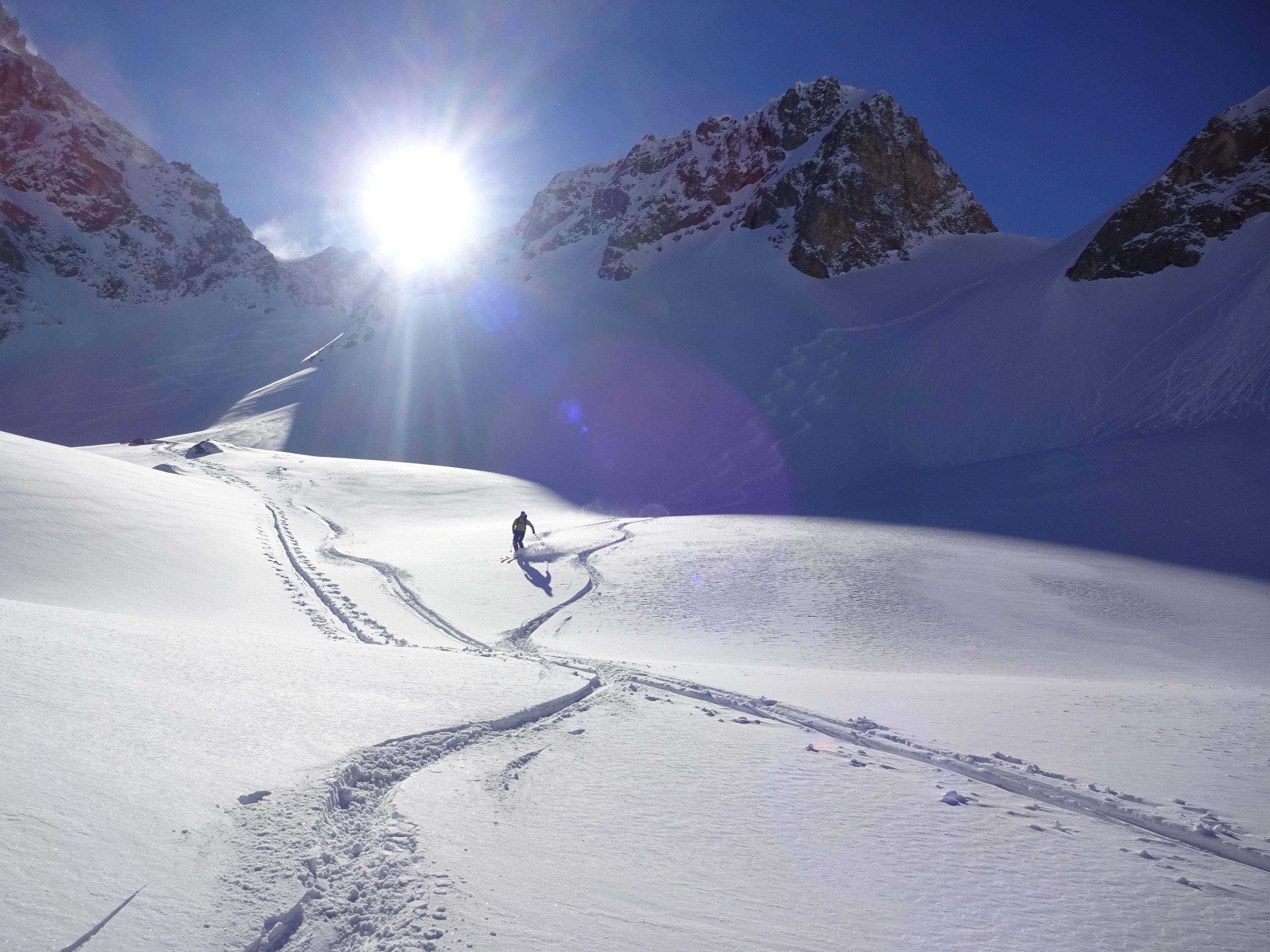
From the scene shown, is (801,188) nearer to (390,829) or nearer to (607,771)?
(607,771)

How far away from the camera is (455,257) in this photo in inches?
3366

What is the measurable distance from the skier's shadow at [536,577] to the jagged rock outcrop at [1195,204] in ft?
123

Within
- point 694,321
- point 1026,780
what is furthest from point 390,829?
point 694,321

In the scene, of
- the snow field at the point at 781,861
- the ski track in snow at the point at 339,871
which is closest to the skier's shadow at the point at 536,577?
the snow field at the point at 781,861

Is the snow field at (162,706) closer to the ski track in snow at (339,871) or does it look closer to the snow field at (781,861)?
the ski track in snow at (339,871)

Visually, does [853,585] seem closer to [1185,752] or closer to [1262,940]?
[1185,752]

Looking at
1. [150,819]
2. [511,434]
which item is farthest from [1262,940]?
[511,434]

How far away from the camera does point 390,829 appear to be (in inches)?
140

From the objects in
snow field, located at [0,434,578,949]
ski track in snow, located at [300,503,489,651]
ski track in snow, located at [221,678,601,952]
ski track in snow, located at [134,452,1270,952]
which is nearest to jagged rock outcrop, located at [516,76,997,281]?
ski track in snow, located at [300,503,489,651]

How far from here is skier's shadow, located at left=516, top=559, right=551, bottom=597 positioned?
12609 mm

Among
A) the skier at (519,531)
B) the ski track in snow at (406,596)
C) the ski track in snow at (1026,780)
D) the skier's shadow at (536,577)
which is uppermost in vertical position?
the skier at (519,531)

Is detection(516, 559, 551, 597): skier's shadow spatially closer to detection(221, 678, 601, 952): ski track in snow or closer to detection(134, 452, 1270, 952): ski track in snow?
detection(134, 452, 1270, 952): ski track in snow

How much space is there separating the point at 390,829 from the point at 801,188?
222 feet

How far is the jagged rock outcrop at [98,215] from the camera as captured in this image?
89875 millimetres
